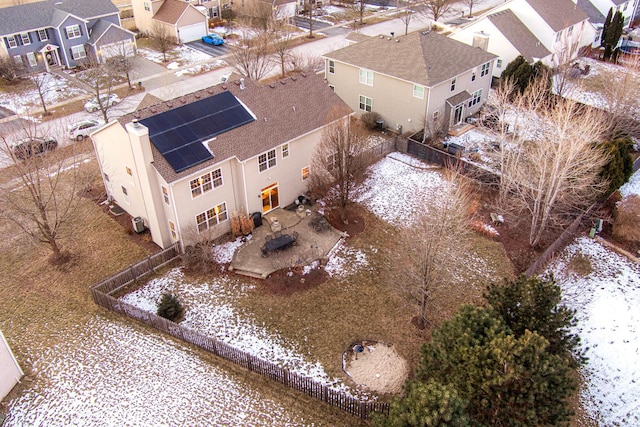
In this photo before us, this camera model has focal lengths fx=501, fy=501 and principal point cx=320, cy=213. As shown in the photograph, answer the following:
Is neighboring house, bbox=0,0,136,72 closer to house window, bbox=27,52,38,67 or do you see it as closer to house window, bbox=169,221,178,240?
house window, bbox=27,52,38,67

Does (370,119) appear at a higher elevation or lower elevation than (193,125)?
lower

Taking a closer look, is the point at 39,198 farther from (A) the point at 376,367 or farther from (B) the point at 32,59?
(B) the point at 32,59

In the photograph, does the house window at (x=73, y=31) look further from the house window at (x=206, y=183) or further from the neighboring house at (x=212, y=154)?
the house window at (x=206, y=183)

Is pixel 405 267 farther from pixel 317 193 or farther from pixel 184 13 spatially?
pixel 184 13

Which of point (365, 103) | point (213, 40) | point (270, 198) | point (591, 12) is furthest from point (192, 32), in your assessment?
point (591, 12)

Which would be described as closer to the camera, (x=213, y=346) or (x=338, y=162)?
(x=213, y=346)

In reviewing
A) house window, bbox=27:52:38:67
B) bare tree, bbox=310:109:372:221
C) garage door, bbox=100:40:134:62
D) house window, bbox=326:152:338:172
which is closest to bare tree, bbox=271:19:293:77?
garage door, bbox=100:40:134:62

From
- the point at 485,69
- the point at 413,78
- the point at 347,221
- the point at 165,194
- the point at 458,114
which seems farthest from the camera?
the point at 485,69
